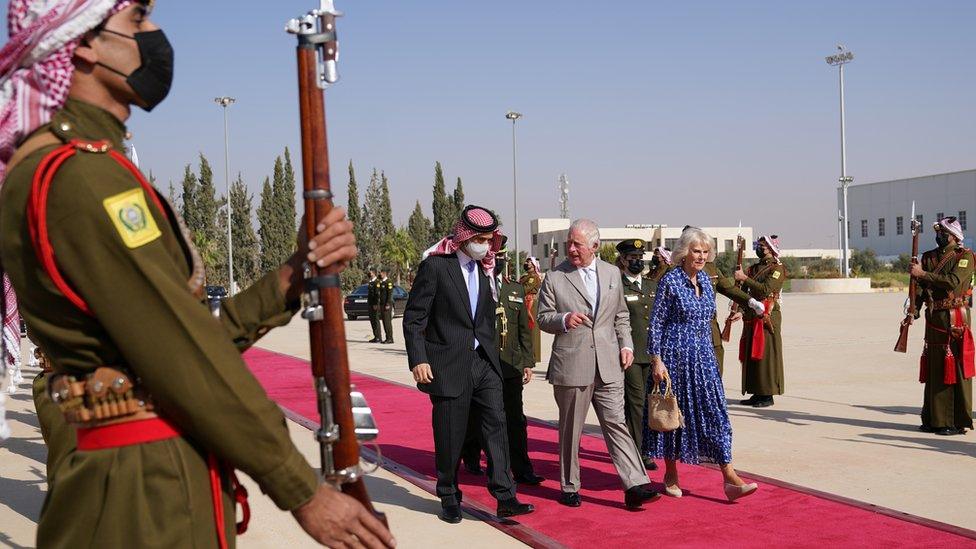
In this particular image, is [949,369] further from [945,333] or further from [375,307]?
[375,307]

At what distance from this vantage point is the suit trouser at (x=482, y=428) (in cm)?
646

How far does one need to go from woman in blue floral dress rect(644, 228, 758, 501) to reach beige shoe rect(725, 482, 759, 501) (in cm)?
29

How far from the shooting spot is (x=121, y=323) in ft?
5.83

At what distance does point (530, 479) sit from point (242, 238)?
59.5 metres

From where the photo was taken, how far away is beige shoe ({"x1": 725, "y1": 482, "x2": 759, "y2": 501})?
653 cm

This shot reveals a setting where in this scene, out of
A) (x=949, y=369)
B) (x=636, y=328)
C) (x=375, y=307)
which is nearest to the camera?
(x=636, y=328)

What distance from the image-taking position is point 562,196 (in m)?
89.5

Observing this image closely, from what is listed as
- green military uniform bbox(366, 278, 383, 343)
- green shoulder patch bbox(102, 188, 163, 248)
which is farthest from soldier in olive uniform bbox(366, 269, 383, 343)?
green shoulder patch bbox(102, 188, 163, 248)

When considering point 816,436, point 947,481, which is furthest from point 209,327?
point 816,436

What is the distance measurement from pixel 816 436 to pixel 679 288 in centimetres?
293

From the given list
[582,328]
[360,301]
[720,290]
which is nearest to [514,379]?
[582,328]

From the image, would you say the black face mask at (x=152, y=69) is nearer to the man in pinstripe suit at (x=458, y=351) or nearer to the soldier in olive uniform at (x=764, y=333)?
the man in pinstripe suit at (x=458, y=351)

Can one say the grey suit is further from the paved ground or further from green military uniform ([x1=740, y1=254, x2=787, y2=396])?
green military uniform ([x1=740, y1=254, x2=787, y2=396])

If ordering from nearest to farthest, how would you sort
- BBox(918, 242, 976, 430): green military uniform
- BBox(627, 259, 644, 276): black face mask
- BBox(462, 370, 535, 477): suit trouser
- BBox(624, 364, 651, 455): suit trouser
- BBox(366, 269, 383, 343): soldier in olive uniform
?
BBox(462, 370, 535, 477): suit trouser → BBox(624, 364, 651, 455): suit trouser → BBox(627, 259, 644, 276): black face mask → BBox(918, 242, 976, 430): green military uniform → BBox(366, 269, 383, 343): soldier in olive uniform
